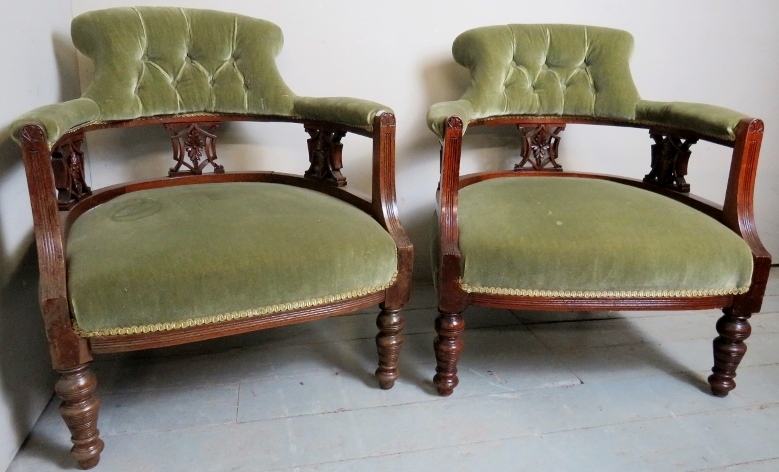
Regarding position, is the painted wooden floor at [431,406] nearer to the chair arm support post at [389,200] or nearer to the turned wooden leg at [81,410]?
the turned wooden leg at [81,410]

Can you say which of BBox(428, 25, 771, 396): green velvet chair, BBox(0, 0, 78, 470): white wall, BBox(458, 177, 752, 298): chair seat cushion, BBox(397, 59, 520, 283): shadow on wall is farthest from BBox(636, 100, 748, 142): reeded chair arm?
BBox(0, 0, 78, 470): white wall

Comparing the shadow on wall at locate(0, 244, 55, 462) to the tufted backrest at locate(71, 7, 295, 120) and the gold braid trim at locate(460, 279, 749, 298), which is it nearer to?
the tufted backrest at locate(71, 7, 295, 120)

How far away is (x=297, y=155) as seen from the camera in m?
1.77

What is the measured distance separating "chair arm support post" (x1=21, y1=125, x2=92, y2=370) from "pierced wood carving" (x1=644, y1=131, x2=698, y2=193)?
1460mm

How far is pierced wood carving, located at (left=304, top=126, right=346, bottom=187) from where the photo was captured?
4.56 feet

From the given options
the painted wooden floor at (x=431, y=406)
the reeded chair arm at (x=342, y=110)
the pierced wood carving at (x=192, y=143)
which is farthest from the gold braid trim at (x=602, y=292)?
the pierced wood carving at (x=192, y=143)

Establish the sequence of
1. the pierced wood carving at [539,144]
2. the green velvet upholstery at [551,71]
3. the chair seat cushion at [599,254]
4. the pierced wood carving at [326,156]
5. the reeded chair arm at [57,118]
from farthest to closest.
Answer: the pierced wood carving at [539,144] < the green velvet upholstery at [551,71] < the pierced wood carving at [326,156] < the chair seat cushion at [599,254] < the reeded chair arm at [57,118]

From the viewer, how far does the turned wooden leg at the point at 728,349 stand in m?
1.27

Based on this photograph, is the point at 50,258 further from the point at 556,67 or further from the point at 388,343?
the point at 556,67

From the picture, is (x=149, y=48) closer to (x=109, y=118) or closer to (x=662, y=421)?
(x=109, y=118)

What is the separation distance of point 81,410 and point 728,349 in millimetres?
1411

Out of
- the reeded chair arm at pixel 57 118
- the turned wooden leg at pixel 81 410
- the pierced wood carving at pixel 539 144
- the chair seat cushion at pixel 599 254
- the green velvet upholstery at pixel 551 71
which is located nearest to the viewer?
the reeded chair arm at pixel 57 118

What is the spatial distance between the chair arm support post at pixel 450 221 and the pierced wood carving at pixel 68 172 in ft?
2.57

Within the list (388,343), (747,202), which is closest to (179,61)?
(388,343)
